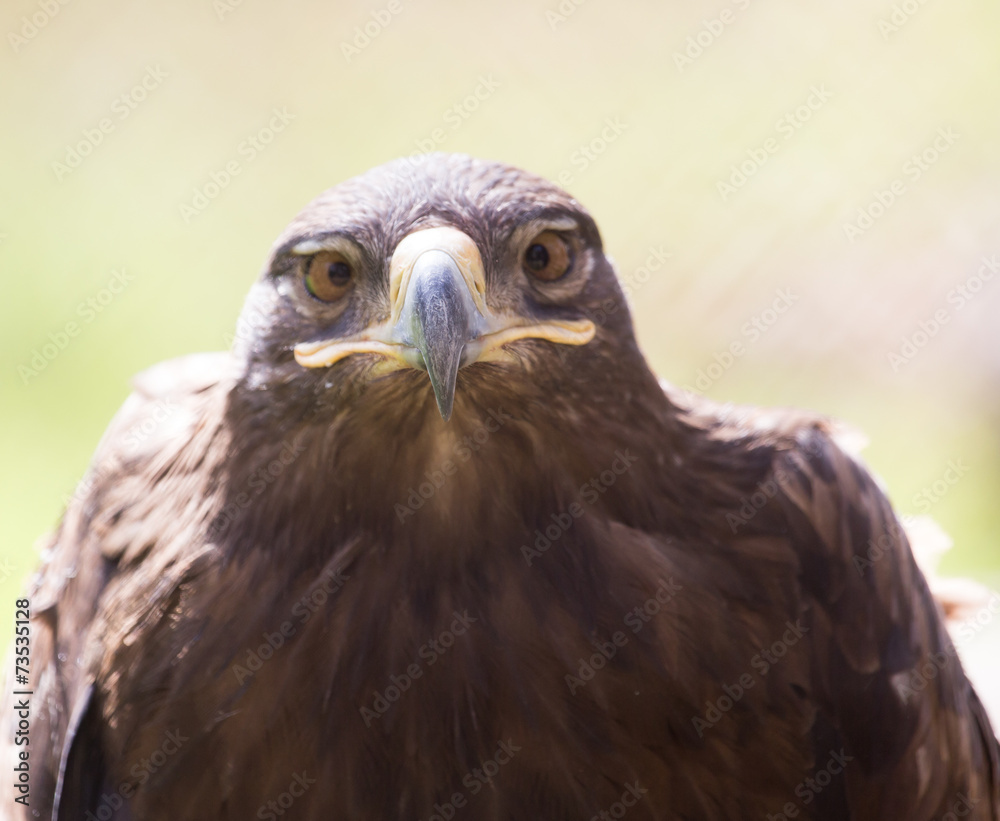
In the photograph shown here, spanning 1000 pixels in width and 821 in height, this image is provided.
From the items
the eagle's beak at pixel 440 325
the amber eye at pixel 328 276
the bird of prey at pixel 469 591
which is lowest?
the bird of prey at pixel 469 591

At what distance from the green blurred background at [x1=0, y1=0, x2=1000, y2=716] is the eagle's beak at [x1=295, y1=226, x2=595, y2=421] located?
15.0 feet

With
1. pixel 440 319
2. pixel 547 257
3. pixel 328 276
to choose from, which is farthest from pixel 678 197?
pixel 440 319

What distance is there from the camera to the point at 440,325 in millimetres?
2201

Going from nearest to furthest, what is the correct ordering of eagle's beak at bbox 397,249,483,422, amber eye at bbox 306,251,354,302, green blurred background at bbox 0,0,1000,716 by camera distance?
1. eagle's beak at bbox 397,249,483,422
2. amber eye at bbox 306,251,354,302
3. green blurred background at bbox 0,0,1000,716

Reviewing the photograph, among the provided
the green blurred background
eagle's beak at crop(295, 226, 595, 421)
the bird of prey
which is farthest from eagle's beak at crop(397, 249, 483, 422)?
the green blurred background

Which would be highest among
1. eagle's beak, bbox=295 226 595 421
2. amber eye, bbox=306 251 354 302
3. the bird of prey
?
amber eye, bbox=306 251 354 302

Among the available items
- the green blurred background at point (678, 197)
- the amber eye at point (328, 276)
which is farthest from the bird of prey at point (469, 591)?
Answer: the green blurred background at point (678, 197)

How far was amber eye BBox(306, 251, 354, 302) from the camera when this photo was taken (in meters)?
2.48

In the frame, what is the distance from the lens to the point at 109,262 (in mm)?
7922

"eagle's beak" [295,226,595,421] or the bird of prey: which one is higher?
"eagle's beak" [295,226,595,421]

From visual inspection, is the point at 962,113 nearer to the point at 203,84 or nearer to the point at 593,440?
the point at 203,84

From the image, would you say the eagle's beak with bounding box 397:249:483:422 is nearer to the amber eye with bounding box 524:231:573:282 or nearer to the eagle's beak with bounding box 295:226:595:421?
the eagle's beak with bounding box 295:226:595:421

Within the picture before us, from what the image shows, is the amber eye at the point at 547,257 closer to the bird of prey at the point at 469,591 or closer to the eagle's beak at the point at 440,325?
the bird of prey at the point at 469,591

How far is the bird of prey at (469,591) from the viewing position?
8.20ft
